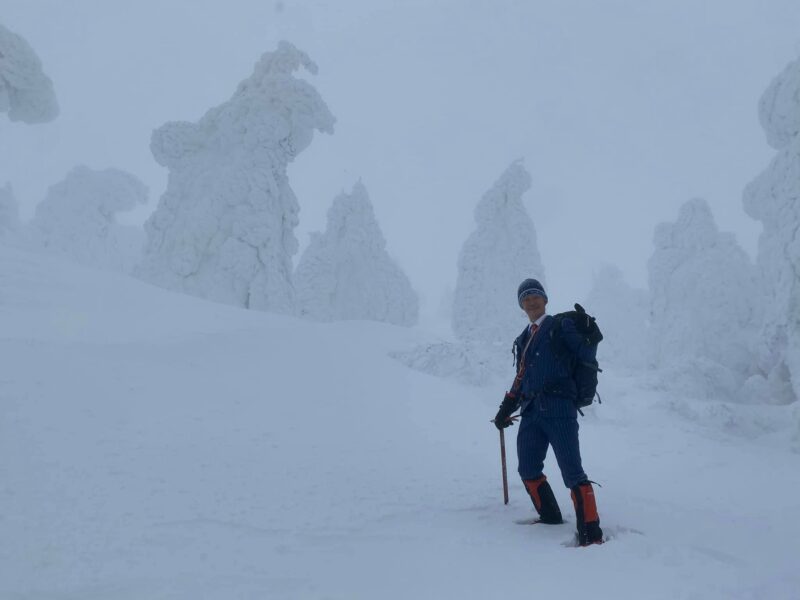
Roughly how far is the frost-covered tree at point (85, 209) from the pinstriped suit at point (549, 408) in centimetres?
3868

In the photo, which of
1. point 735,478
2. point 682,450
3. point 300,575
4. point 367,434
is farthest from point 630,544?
point 682,450

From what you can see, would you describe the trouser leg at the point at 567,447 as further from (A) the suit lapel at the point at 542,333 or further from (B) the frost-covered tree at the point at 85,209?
(B) the frost-covered tree at the point at 85,209

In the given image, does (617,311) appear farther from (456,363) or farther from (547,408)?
(547,408)

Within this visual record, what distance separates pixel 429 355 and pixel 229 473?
397 inches

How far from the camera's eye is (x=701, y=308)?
2358 cm

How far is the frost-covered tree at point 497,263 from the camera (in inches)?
1163

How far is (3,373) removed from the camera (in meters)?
6.09

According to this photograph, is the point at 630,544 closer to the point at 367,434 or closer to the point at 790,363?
the point at 367,434

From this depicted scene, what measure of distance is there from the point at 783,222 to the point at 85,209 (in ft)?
128

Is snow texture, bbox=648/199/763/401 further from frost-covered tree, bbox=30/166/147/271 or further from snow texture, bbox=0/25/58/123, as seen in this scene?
frost-covered tree, bbox=30/166/147/271

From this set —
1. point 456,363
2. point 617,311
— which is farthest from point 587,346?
point 617,311

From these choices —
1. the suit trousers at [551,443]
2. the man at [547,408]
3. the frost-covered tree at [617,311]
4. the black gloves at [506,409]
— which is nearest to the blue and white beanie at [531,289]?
the man at [547,408]

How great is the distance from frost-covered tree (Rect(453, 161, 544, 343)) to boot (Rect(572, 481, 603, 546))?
24.7 metres

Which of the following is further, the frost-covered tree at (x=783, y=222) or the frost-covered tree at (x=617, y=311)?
the frost-covered tree at (x=617, y=311)
